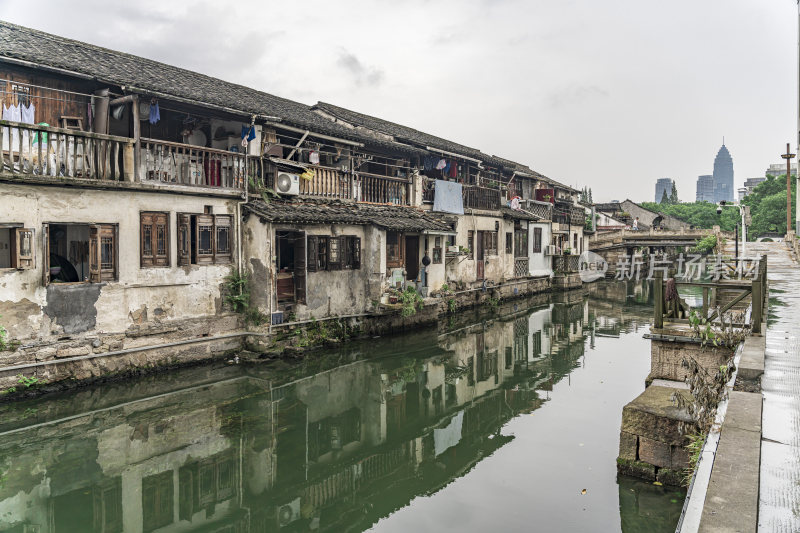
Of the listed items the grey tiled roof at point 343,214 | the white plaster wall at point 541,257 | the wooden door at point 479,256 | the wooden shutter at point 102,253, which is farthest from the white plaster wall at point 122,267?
the white plaster wall at point 541,257

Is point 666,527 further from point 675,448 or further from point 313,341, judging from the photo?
point 313,341

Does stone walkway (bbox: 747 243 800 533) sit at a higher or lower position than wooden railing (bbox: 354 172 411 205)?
lower

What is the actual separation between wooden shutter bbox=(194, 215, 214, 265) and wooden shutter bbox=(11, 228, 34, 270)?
3764mm

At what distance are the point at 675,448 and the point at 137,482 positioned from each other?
7.53 metres

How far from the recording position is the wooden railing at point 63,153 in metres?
10.7

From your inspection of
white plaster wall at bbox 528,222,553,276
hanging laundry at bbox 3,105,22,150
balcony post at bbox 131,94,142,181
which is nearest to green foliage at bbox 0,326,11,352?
hanging laundry at bbox 3,105,22,150

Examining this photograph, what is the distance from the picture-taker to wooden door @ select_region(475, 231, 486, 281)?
25.6 meters

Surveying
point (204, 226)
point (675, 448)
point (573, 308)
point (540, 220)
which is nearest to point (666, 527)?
point (675, 448)

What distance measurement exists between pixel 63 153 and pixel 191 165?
3.05 m

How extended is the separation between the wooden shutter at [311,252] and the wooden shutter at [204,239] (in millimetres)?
2707

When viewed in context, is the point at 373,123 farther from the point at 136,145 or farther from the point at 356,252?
the point at 136,145

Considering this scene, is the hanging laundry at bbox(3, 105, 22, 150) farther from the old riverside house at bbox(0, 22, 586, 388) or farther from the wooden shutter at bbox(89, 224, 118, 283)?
the wooden shutter at bbox(89, 224, 118, 283)

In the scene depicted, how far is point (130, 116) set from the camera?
13.5m

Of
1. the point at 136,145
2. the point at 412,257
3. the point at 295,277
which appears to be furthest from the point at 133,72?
the point at 412,257
